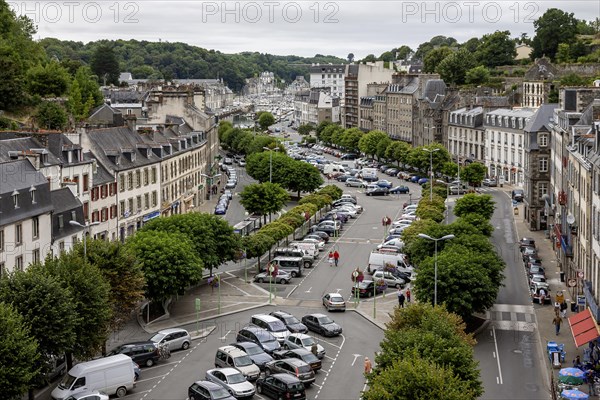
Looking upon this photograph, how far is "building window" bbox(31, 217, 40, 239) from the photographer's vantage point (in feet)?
164

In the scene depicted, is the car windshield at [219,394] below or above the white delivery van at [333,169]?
below

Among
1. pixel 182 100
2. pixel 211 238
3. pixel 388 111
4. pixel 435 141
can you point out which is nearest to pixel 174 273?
pixel 211 238

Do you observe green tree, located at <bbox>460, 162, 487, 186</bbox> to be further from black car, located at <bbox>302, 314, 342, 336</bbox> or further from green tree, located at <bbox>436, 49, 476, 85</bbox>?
black car, located at <bbox>302, 314, 342, 336</bbox>

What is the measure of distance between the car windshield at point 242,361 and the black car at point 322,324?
309 inches

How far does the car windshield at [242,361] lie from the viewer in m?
41.4

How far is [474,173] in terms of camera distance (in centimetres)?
10631

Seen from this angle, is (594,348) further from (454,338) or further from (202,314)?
(202,314)

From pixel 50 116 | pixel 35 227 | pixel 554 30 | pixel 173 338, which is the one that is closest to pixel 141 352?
pixel 173 338

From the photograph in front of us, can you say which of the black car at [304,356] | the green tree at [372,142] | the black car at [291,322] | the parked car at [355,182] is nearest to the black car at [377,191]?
the parked car at [355,182]

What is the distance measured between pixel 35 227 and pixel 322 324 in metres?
17.8

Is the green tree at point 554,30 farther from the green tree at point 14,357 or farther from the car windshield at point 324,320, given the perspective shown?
the green tree at point 14,357

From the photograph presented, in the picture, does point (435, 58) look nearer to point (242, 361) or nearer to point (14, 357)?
point (242, 361)

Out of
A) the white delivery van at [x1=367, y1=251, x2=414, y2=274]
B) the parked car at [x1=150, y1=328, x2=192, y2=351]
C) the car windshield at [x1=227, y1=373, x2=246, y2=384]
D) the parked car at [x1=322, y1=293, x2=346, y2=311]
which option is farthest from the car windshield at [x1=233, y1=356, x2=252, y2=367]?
the white delivery van at [x1=367, y1=251, x2=414, y2=274]

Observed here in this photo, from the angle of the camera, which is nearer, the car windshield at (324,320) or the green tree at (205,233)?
the car windshield at (324,320)
